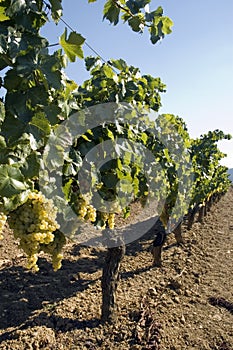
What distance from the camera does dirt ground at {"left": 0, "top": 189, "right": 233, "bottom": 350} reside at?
4906 mm

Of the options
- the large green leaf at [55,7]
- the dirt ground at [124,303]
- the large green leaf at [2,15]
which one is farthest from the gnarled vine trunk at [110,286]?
the large green leaf at [2,15]

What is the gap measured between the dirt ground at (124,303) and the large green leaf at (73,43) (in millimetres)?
4130

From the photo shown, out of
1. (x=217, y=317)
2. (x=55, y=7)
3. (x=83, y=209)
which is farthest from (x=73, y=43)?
(x=217, y=317)

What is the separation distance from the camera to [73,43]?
1.46 metres

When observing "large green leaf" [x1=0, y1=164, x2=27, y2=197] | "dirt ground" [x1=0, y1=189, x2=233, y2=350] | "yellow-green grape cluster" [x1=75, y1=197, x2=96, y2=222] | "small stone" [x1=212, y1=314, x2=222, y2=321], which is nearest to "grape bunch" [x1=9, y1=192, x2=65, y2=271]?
"yellow-green grape cluster" [x1=75, y1=197, x2=96, y2=222]

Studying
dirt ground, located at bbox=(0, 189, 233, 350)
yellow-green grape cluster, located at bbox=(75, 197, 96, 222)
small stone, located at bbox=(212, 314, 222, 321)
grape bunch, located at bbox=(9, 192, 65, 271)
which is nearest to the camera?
grape bunch, located at bbox=(9, 192, 65, 271)

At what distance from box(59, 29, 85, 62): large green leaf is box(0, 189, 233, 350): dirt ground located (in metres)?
4.13

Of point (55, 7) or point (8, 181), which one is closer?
point (8, 181)

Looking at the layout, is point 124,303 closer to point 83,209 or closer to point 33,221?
point 83,209

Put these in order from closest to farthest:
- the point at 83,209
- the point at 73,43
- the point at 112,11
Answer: the point at 73,43
the point at 112,11
the point at 83,209

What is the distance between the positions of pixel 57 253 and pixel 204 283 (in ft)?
15.7

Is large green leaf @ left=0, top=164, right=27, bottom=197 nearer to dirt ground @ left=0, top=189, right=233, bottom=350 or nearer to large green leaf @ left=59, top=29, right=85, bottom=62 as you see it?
large green leaf @ left=59, top=29, right=85, bottom=62

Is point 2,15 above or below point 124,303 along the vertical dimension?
above

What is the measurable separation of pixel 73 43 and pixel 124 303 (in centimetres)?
516
